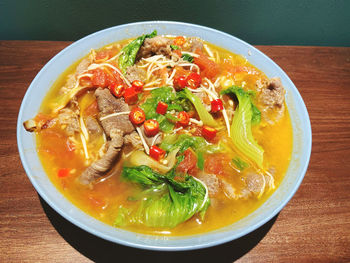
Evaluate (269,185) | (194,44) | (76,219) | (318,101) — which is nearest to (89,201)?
(76,219)

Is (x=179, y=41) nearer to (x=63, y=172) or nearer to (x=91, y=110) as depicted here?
(x=91, y=110)

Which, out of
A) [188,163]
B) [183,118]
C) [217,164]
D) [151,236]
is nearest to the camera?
[151,236]

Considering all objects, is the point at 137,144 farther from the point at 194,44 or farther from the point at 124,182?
the point at 194,44

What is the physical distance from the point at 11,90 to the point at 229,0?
348 centimetres

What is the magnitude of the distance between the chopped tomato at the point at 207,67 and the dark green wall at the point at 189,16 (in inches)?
56.3

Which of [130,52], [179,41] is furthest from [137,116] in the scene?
[179,41]

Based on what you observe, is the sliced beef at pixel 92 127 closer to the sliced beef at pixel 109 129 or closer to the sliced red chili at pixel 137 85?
the sliced beef at pixel 109 129

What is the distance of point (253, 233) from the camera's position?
253cm

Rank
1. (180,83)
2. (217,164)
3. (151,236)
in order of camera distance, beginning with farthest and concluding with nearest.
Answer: (180,83)
(217,164)
(151,236)

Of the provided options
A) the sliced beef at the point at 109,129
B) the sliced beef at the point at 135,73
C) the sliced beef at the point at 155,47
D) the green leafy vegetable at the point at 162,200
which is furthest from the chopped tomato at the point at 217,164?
the sliced beef at the point at 155,47

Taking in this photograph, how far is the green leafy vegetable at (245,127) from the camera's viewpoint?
2.79 metres

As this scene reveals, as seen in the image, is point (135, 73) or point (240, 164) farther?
point (135, 73)

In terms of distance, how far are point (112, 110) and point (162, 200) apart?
1.14 meters

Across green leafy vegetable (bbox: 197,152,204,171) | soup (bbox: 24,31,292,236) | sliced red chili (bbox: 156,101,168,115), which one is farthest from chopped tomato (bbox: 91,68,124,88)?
green leafy vegetable (bbox: 197,152,204,171)
